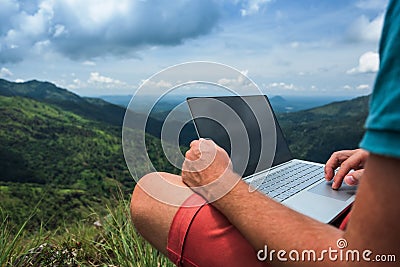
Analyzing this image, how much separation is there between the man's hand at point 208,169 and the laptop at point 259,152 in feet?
0.60

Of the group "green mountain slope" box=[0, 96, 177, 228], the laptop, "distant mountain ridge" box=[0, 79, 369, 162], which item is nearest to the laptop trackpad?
the laptop

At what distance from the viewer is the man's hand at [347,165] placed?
3.37 feet

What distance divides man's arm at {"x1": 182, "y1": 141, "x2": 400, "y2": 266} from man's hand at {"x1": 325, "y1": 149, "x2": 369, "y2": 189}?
1.59 ft

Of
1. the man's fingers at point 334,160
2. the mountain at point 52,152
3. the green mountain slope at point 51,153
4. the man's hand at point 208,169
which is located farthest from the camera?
the green mountain slope at point 51,153

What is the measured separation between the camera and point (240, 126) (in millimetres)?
1131

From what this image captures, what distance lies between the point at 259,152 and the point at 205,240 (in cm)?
47

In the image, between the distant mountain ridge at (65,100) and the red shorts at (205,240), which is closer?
the red shorts at (205,240)

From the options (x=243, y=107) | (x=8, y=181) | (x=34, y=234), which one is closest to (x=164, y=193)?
(x=243, y=107)

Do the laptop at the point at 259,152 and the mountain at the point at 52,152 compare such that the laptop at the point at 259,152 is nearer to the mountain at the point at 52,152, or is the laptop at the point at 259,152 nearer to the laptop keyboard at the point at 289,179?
the laptop keyboard at the point at 289,179

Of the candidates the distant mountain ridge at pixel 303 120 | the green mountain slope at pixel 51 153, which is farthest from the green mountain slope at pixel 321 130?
the green mountain slope at pixel 51 153

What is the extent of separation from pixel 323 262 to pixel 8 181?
23245 mm

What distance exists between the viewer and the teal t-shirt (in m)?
0.42

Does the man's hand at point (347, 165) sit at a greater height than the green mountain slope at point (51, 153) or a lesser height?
greater

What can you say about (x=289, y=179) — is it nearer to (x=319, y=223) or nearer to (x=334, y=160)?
(x=334, y=160)
